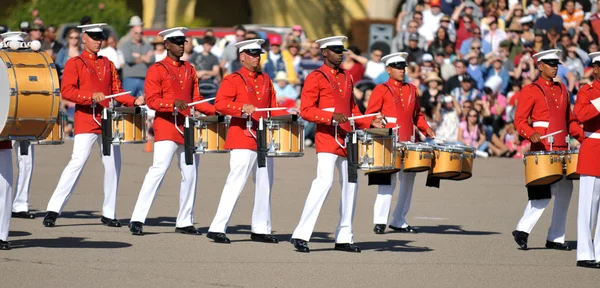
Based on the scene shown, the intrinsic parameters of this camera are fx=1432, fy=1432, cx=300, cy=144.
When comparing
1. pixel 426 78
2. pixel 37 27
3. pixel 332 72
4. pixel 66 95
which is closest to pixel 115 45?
pixel 37 27

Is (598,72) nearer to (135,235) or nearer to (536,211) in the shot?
(536,211)

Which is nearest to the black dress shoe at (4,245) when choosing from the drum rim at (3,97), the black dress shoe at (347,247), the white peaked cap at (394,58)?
the drum rim at (3,97)

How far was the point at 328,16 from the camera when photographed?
38.8 metres

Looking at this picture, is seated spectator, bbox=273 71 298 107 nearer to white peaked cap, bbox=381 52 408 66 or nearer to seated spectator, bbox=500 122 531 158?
seated spectator, bbox=500 122 531 158

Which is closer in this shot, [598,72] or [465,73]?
[598,72]

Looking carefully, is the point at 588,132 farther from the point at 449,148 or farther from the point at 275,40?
the point at 275,40

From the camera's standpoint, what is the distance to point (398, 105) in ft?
50.6

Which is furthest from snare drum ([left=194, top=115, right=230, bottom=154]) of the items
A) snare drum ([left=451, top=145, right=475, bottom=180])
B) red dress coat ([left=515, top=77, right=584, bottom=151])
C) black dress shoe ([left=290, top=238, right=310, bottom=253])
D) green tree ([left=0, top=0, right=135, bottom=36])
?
green tree ([left=0, top=0, right=135, bottom=36])

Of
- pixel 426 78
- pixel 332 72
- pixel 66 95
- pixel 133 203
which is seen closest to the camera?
pixel 332 72

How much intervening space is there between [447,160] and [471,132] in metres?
10.4

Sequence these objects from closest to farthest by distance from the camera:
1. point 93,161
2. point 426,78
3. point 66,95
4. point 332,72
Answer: point 332,72 < point 66,95 < point 93,161 < point 426,78

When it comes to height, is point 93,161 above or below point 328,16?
below

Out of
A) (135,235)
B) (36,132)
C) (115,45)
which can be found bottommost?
(135,235)

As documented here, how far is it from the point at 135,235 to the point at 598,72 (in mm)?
4818
